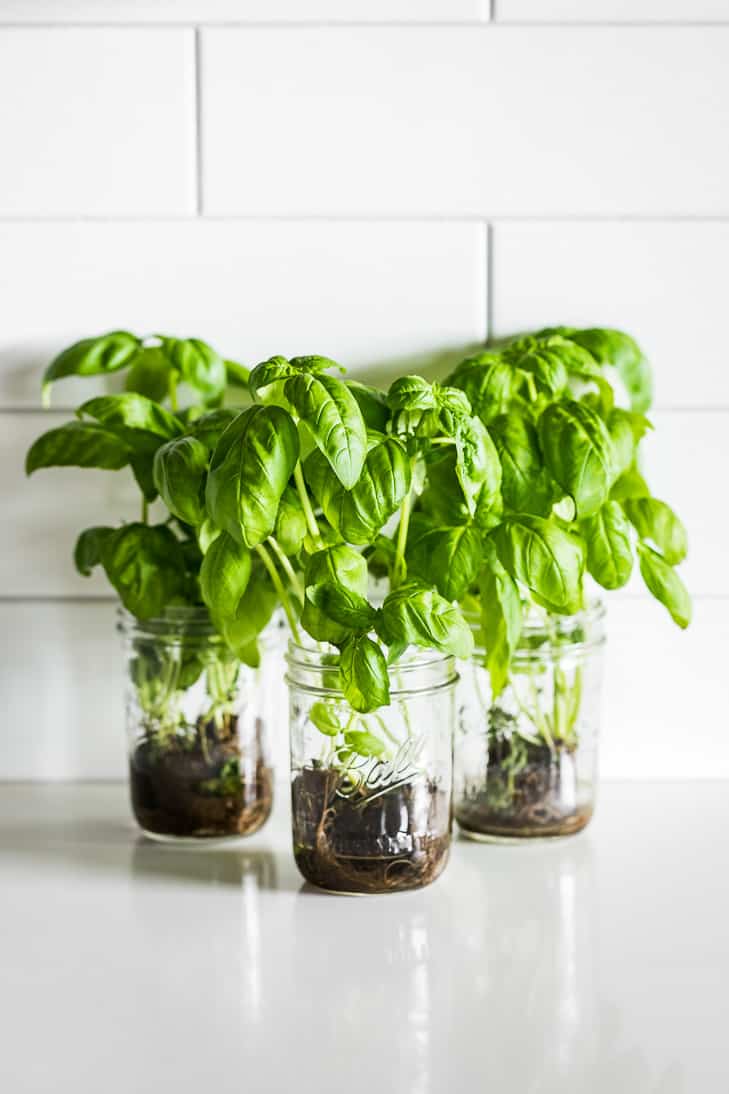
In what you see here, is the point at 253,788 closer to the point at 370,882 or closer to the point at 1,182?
the point at 370,882

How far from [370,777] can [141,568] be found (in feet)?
0.81

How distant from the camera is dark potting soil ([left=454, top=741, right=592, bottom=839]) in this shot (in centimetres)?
108

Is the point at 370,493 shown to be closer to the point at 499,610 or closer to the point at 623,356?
the point at 499,610

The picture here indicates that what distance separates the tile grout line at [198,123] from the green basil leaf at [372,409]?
0.35 meters

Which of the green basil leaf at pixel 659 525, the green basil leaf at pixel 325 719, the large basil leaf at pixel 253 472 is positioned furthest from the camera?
the green basil leaf at pixel 659 525

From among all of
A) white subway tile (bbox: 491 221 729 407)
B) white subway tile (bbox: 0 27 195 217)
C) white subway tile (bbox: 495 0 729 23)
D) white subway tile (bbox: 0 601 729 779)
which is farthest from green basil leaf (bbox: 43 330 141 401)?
white subway tile (bbox: 495 0 729 23)

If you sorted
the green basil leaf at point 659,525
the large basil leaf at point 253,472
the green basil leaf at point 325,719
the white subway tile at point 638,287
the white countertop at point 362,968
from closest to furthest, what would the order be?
the white countertop at point 362,968 < the large basil leaf at point 253,472 < the green basil leaf at point 325,719 < the green basil leaf at point 659,525 < the white subway tile at point 638,287

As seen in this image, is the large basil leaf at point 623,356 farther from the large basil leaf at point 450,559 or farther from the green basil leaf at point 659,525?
the large basil leaf at point 450,559

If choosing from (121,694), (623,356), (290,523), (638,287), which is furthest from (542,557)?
(121,694)

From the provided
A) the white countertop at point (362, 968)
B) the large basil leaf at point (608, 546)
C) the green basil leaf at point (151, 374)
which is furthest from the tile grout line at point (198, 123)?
the white countertop at point (362, 968)

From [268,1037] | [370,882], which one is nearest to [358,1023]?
[268,1037]

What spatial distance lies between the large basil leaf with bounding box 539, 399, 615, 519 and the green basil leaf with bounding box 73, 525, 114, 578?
378mm

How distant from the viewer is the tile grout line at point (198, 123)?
1.15m

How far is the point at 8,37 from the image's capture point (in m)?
1.15
